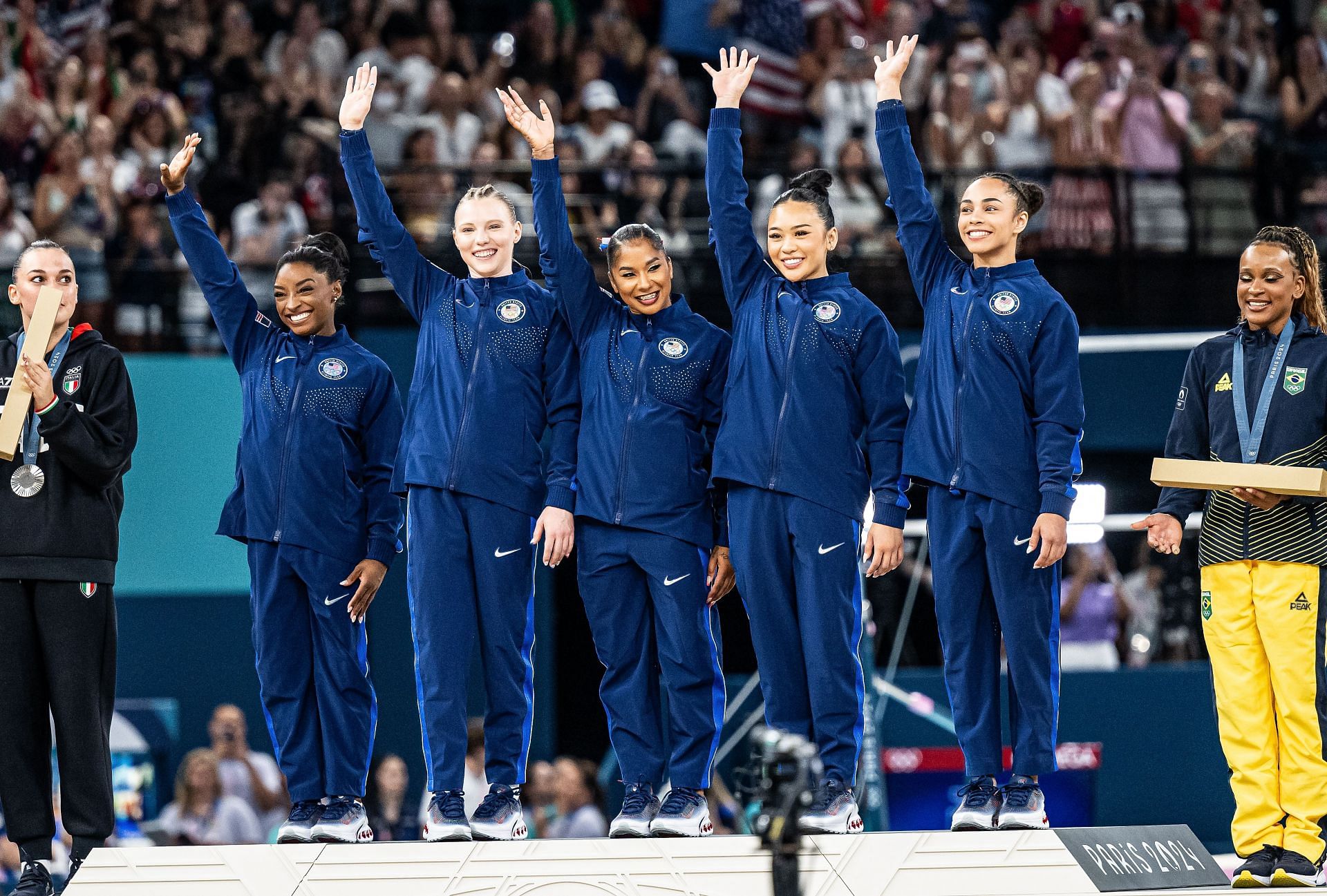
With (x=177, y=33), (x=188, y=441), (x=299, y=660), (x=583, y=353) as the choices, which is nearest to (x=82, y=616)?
(x=299, y=660)

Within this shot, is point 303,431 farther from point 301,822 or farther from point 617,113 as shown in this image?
point 617,113

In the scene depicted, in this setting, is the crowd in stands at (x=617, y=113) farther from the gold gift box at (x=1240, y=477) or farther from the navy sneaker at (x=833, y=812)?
the navy sneaker at (x=833, y=812)

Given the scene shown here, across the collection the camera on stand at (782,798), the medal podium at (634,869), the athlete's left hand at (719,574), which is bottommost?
the medal podium at (634,869)

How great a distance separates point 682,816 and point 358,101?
2.45 meters

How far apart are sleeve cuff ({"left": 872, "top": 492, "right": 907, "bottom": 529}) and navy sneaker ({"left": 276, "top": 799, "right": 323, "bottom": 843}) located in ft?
6.38

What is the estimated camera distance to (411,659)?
31.2 feet

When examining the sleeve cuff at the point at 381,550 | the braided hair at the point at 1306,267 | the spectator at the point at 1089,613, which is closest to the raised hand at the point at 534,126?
the sleeve cuff at the point at 381,550

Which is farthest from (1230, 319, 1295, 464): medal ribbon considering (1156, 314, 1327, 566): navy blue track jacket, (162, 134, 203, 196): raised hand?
(162, 134, 203, 196): raised hand

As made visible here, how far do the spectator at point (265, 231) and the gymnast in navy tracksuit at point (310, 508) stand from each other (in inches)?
151

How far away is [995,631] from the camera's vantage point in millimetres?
5023

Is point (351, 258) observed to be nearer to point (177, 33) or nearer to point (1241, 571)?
point (177, 33)

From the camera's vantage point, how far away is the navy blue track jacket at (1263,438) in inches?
192

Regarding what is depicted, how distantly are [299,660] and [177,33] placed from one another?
6883 millimetres

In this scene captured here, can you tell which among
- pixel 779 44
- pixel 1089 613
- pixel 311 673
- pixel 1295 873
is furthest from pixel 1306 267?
pixel 779 44
